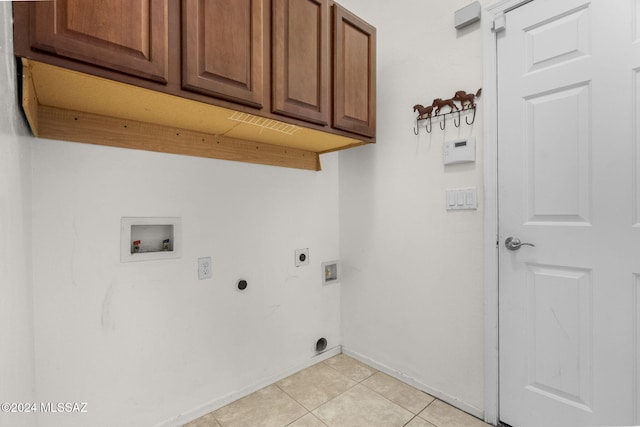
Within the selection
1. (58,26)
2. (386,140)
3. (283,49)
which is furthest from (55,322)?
(386,140)

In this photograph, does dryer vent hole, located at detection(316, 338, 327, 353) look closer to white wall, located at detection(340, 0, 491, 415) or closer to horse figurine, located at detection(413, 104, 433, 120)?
white wall, located at detection(340, 0, 491, 415)

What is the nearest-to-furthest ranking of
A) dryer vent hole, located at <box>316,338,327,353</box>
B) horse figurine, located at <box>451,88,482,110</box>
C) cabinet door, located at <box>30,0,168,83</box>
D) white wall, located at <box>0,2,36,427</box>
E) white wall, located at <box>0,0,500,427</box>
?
white wall, located at <box>0,2,36,427</box> < cabinet door, located at <box>30,0,168,83</box> < white wall, located at <box>0,0,500,427</box> < horse figurine, located at <box>451,88,482,110</box> < dryer vent hole, located at <box>316,338,327,353</box>

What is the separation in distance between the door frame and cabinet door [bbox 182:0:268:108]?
1138 millimetres

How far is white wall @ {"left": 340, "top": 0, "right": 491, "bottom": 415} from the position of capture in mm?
1645

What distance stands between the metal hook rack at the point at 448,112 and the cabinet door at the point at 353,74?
29cm

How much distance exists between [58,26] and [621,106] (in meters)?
1.99

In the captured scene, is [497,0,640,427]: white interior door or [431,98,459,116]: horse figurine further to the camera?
[431,98,459,116]: horse figurine

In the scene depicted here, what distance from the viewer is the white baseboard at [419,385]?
1.62m

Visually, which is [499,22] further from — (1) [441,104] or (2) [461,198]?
(2) [461,198]

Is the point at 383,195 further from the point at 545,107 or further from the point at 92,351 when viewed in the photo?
the point at 92,351

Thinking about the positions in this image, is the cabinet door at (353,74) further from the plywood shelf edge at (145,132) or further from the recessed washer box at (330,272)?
the recessed washer box at (330,272)

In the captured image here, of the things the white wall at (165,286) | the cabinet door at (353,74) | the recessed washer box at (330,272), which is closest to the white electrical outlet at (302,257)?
the white wall at (165,286)

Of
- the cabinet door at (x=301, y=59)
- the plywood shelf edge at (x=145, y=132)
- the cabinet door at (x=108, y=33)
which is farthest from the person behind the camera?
the cabinet door at (x=301, y=59)

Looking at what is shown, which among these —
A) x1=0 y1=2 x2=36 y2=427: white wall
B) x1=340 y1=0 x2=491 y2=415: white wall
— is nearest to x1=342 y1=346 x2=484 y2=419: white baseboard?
x1=340 y1=0 x2=491 y2=415: white wall
